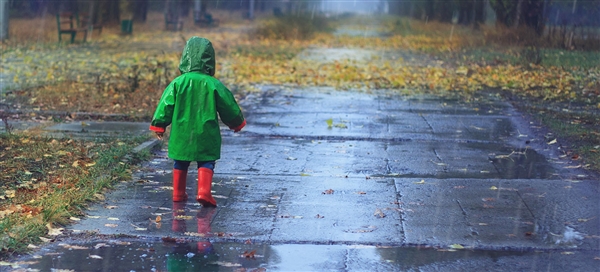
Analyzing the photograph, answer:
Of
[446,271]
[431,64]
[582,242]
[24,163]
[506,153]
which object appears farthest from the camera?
[431,64]

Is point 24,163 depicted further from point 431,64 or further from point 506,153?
point 431,64

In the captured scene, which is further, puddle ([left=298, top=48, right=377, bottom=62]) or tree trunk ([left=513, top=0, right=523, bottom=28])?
tree trunk ([left=513, top=0, right=523, bottom=28])

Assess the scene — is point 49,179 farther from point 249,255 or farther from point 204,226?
point 249,255

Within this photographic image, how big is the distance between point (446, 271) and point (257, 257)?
1.17m

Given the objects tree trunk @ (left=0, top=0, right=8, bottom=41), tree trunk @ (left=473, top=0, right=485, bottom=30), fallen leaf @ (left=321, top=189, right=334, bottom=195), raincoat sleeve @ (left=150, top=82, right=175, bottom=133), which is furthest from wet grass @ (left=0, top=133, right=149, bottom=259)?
tree trunk @ (left=473, top=0, right=485, bottom=30)

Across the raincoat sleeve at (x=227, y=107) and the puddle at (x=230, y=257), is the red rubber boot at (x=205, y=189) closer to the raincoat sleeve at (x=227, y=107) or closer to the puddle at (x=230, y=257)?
the raincoat sleeve at (x=227, y=107)

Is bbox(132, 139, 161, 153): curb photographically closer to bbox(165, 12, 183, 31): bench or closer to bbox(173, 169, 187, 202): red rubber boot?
bbox(173, 169, 187, 202): red rubber boot

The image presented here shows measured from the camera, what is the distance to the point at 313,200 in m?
6.70

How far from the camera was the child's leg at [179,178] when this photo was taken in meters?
6.47

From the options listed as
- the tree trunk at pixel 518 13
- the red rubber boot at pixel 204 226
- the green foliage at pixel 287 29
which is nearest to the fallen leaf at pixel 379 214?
the red rubber boot at pixel 204 226

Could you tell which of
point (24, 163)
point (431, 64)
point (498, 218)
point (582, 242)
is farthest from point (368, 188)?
point (431, 64)

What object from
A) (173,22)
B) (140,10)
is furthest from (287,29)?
(140,10)

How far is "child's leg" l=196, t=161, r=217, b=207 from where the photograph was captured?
6.25m

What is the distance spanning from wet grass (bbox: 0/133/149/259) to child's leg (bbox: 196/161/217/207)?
89 cm
